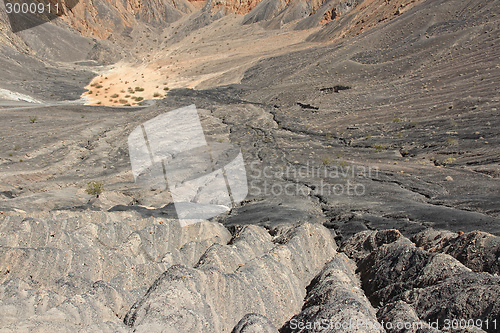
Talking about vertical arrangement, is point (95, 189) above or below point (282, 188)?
above

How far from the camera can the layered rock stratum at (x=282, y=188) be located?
4.90 meters

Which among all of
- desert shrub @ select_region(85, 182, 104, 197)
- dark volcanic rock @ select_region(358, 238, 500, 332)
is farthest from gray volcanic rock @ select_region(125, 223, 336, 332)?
desert shrub @ select_region(85, 182, 104, 197)

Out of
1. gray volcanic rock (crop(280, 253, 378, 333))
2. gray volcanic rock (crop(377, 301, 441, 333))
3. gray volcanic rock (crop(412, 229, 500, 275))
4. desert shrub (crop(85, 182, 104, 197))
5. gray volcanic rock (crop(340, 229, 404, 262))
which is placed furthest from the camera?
desert shrub (crop(85, 182, 104, 197))

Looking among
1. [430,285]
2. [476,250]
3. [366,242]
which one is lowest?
[366,242]

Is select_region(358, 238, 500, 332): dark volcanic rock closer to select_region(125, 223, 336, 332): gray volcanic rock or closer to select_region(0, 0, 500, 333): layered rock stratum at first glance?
select_region(0, 0, 500, 333): layered rock stratum

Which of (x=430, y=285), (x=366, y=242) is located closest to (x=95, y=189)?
(x=366, y=242)

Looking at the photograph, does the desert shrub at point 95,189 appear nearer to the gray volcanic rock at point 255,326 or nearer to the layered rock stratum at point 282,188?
the layered rock stratum at point 282,188

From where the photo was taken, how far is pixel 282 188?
13.0 m

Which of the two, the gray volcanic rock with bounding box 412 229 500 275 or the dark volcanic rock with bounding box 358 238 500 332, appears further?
the gray volcanic rock with bounding box 412 229 500 275

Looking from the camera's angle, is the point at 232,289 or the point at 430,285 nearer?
the point at 430,285

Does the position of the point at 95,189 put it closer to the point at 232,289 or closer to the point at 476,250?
the point at 232,289

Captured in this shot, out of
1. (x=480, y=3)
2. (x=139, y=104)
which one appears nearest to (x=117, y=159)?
(x=139, y=104)

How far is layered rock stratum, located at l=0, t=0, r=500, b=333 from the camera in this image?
4898 millimetres

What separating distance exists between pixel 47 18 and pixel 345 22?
34.2 meters
